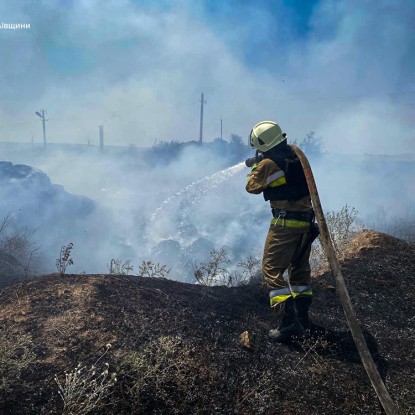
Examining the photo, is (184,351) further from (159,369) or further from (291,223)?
(291,223)

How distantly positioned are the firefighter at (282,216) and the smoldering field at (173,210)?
8.04 meters

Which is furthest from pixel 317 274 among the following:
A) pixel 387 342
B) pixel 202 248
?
pixel 202 248

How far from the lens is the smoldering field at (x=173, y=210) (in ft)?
50.8

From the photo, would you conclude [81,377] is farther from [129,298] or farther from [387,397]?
[387,397]

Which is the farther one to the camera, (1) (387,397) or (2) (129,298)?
(2) (129,298)

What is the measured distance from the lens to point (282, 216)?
3.27 metres

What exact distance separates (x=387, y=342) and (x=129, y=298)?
251 centimetres

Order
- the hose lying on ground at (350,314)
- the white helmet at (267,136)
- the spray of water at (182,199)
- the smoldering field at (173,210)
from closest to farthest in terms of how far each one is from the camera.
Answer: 1. the hose lying on ground at (350,314)
2. the white helmet at (267,136)
3. the smoldering field at (173,210)
4. the spray of water at (182,199)

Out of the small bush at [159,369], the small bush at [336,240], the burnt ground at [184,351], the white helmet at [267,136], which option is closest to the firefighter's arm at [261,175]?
the white helmet at [267,136]

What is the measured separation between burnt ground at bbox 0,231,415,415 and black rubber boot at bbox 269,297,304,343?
7 cm

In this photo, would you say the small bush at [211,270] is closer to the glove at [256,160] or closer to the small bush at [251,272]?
Answer: the small bush at [251,272]

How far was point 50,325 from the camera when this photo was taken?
2854 millimetres

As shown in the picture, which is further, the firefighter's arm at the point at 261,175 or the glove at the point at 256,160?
the glove at the point at 256,160

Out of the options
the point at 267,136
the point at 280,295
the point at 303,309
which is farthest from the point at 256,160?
the point at 303,309
